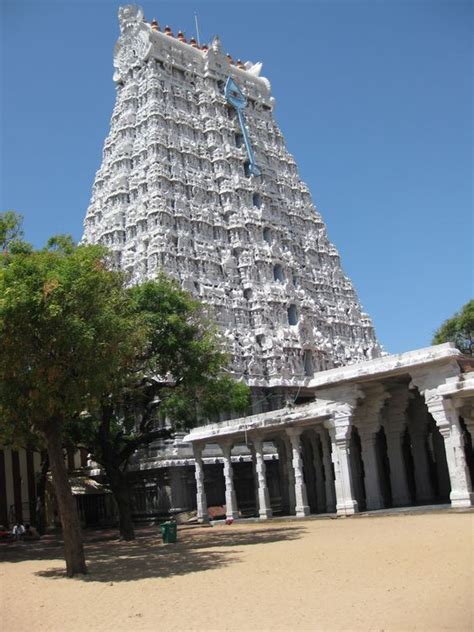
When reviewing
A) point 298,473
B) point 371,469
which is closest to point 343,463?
point 371,469

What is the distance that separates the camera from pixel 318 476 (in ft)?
121

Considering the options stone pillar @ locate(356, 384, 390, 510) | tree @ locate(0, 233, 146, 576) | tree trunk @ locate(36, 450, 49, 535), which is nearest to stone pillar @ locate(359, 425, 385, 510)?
stone pillar @ locate(356, 384, 390, 510)

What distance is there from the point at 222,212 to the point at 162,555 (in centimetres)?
4439

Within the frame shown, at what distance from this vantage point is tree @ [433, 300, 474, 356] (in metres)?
65.9

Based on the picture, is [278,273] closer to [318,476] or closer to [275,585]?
[318,476]

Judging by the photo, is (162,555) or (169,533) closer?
(162,555)

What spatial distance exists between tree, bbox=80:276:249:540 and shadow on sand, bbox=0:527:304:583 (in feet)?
12.8

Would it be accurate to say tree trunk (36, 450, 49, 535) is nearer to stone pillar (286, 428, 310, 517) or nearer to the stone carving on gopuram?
stone pillar (286, 428, 310, 517)

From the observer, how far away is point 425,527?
21.9 m

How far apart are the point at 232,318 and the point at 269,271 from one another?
663 cm

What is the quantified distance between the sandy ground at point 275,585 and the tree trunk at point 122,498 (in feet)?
25.1

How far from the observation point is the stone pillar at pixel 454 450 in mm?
25641

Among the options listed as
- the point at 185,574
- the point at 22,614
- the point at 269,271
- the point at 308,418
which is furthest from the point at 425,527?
the point at 269,271

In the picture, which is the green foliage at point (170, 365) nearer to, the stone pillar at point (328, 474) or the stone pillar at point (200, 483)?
the stone pillar at point (200, 483)
